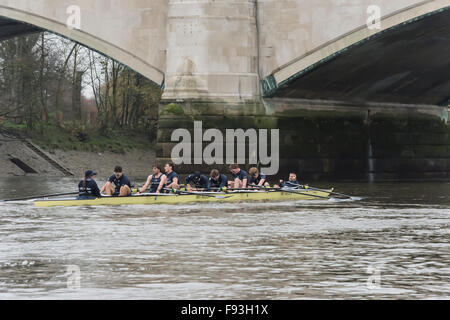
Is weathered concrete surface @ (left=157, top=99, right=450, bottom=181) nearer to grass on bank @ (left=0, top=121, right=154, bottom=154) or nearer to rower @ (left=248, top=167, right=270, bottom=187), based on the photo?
rower @ (left=248, top=167, right=270, bottom=187)

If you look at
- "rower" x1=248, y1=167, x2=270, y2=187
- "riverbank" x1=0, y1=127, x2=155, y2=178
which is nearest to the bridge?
"rower" x1=248, y1=167, x2=270, y2=187

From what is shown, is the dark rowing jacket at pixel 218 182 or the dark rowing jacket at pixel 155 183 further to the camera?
the dark rowing jacket at pixel 218 182

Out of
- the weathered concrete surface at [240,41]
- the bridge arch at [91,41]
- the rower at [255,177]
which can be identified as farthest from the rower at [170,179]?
the bridge arch at [91,41]

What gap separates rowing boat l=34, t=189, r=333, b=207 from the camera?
2353 centimetres

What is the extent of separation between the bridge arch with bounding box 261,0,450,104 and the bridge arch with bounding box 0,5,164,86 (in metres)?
4.20

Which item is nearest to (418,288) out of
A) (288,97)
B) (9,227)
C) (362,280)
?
(362,280)

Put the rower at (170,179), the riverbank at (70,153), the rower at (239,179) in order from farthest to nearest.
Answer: the riverbank at (70,153) → the rower at (239,179) → the rower at (170,179)

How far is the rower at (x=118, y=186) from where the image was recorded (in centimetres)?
2442

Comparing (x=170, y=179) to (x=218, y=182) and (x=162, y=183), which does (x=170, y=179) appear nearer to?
(x=162, y=183)

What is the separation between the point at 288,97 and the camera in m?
36.5

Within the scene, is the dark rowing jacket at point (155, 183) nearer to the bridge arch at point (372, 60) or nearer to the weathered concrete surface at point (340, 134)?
the weathered concrete surface at point (340, 134)

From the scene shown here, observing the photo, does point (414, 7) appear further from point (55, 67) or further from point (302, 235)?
point (55, 67)

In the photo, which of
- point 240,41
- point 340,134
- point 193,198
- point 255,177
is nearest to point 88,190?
point 193,198

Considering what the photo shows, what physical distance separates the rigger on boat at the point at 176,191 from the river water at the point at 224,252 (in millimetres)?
715
